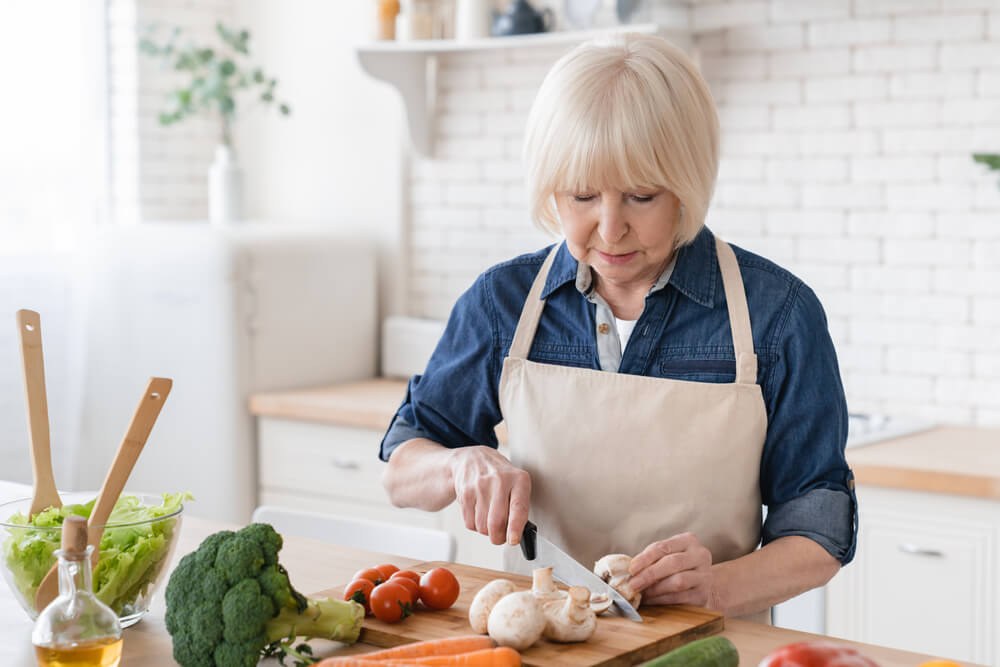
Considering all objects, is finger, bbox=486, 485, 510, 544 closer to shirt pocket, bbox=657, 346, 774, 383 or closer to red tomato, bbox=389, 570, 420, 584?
red tomato, bbox=389, 570, 420, 584

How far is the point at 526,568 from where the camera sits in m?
1.98

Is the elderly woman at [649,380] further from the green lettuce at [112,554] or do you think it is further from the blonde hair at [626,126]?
the green lettuce at [112,554]

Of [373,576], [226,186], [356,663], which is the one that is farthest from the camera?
[226,186]

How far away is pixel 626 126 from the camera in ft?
5.70

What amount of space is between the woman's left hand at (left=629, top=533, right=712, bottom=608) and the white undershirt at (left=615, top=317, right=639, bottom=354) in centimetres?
41

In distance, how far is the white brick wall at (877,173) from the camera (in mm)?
3332

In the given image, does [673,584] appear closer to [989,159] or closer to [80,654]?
[80,654]

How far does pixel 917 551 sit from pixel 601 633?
1578mm

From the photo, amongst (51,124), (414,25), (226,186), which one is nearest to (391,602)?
(414,25)

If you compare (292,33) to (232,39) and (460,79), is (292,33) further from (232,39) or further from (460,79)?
(460,79)

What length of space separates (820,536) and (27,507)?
115cm

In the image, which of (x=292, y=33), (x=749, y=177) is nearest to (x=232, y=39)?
(x=292, y=33)

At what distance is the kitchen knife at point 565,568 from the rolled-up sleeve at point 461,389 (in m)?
0.33

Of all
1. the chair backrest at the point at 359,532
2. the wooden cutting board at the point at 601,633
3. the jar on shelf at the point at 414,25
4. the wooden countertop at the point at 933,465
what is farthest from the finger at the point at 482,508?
the jar on shelf at the point at 414,25
